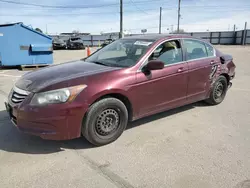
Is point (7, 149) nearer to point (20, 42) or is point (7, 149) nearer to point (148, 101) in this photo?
point (148, 101)

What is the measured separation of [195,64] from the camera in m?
4.24

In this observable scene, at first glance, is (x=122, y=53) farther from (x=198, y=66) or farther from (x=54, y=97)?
(x=54, y=97)

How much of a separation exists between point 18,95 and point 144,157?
6.23 feet

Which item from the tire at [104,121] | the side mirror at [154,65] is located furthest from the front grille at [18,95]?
the side mirror at [154,65]

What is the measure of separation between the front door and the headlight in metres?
1.05

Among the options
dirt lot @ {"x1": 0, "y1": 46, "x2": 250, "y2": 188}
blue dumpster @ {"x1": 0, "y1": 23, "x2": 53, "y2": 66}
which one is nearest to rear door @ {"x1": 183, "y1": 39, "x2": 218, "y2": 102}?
dirt lot @ {"x1": 0, "y1": 46, "x2": 250, "y2": 188}

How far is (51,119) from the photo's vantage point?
2.82 metres

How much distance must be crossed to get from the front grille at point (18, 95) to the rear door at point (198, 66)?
280 cm

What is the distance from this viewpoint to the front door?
3518 mm

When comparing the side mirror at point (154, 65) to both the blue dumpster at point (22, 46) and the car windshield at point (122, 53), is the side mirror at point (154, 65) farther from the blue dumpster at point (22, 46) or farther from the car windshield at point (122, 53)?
the blue dumpster at point (22, 46)

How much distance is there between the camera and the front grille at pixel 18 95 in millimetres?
2968

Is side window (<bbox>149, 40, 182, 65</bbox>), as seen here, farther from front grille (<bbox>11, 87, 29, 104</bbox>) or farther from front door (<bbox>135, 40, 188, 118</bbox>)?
front grille (<bbox>11, 87, 29, 104</bbox>)

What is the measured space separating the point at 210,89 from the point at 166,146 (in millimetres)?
2071

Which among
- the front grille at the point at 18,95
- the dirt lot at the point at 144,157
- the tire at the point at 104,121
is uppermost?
the front grille at the point at 18,95
